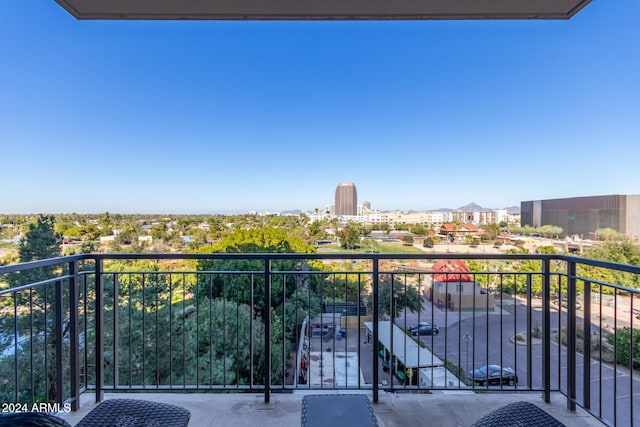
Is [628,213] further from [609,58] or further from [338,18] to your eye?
[338,18]

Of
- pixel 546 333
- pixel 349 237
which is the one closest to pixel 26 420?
pixel 546 333

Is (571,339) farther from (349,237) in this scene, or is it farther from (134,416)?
(349,237)

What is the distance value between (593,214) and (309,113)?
11.8m

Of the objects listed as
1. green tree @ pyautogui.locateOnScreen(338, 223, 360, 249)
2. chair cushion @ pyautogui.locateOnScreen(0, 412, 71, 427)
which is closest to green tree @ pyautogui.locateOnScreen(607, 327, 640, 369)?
chair cushion @ pyautogui.locateOnScreen(0, 412, 71, 427)

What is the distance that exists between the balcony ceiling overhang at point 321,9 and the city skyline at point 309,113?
11.8ft

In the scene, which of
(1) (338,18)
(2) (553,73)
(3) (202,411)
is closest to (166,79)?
(1) (338,18)

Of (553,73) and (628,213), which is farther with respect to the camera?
(628,213)

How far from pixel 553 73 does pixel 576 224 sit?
216 inches

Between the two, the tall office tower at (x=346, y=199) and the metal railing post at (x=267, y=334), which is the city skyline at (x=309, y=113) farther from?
the metal railing post at (x=267, y=334)

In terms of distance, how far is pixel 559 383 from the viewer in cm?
223

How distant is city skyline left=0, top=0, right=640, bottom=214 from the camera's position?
876 centimetres

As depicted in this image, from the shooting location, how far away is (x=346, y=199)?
19.2 meters

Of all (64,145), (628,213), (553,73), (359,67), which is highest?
(359,67)

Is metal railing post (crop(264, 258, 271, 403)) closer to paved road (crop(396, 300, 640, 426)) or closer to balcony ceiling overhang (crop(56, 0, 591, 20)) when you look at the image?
paved road (crop(396, 300, 640, 426))
